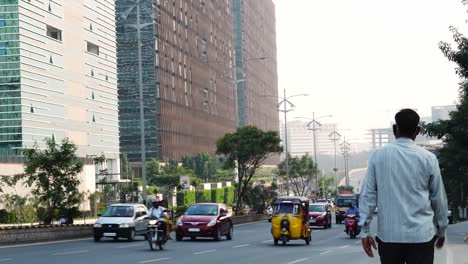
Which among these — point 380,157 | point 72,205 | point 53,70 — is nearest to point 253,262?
point 380,157

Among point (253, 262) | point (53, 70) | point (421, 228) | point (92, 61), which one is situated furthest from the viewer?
point (92, 61)

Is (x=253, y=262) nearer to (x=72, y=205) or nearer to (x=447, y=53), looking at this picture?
(x=447, y=53)

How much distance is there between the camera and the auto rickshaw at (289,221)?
32.3m

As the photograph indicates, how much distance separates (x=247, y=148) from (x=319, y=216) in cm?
1973

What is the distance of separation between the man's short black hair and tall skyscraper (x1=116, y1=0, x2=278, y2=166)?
3658 inches

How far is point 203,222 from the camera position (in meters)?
35.2

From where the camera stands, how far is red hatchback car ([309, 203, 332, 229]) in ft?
175

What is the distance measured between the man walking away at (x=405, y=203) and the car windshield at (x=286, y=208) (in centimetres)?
2593

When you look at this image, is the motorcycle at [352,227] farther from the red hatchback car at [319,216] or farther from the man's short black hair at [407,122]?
the man's short black hair at [407,122]

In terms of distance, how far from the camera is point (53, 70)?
81.0 metres

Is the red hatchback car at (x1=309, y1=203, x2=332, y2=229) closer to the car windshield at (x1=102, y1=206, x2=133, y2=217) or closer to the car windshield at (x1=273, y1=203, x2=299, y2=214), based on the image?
the car windshield at (x1=102, y1=206, x2=133, y2=217)

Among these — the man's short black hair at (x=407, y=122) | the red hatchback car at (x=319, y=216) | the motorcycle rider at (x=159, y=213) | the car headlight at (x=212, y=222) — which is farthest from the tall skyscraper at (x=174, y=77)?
the man's short black hair at (x=407, y=122)

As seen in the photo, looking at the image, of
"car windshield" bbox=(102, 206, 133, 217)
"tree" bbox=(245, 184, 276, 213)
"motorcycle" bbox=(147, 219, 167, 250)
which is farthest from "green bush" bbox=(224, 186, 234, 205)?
"motorcycle" bbox=(147, 219, 167, 250)

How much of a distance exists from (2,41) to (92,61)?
66.4ft
